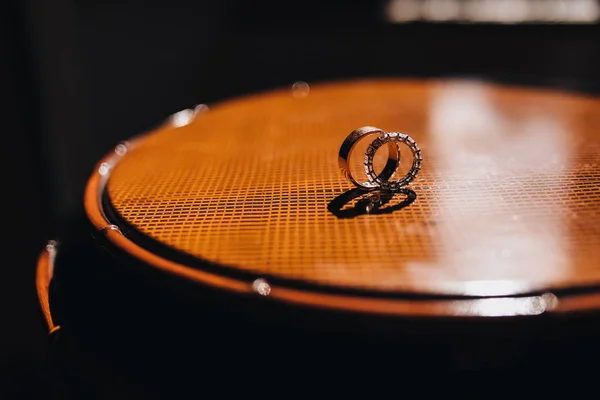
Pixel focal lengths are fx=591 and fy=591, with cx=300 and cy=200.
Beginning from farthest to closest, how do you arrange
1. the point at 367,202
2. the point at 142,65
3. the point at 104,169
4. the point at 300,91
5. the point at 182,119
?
1. the point at 142,65
2. the point at 300,91
3. the point at 182,119
4. the point at 104,169
5. the point at 367,202

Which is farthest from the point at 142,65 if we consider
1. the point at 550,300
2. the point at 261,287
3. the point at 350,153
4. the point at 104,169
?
the point at 550,300

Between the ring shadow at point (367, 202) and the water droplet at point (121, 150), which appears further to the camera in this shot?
the water droplet at point (121, 150)

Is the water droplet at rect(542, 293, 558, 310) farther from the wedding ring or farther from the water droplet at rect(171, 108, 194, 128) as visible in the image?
the water droplet at rect(171, 108, 194, 128)

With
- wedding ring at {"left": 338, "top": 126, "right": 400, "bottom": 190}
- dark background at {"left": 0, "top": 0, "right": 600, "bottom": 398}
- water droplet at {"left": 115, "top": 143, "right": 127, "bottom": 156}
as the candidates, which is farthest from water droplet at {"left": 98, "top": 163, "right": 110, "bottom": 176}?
dark background at {"left": 0, "top": 0, "right": 600, "bottom": 398}

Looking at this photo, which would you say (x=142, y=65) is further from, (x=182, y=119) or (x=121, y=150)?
(x=121, y=150)

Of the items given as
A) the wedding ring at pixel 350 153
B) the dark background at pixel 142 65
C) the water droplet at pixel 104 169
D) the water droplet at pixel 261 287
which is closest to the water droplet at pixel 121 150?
the water droplet at pixel 104 169

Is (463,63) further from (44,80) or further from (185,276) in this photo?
(185,276)

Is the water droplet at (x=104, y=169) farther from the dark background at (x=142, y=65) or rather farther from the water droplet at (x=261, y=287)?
the dark background at (x=142, y=65)
